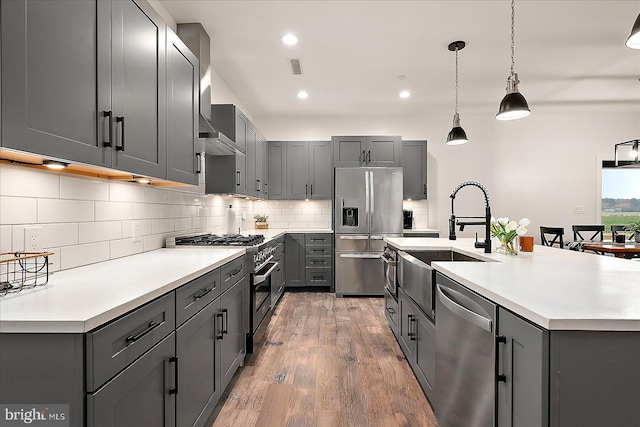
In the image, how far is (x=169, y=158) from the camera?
81.4 inches

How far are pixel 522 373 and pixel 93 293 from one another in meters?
1.43

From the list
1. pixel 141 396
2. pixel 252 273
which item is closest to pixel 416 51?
pixel 252 273

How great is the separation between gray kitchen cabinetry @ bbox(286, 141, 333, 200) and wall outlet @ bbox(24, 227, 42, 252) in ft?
13.7

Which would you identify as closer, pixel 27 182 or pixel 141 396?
pixel 141 396

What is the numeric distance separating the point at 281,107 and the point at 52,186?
13.7 feet

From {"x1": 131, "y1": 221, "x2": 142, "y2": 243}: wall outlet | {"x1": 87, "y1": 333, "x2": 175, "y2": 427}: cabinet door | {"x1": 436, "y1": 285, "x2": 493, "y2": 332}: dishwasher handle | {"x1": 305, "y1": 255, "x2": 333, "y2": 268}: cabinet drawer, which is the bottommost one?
{"x1": 305, "y1": 255, "x2": 333, "y2": 268}: cabinet drawer

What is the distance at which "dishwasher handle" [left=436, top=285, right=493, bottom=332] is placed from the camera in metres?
1.28

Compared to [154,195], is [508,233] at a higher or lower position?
lower

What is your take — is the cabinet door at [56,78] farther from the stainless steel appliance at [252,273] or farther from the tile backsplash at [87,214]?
the stainless steel appliance at [252,273]

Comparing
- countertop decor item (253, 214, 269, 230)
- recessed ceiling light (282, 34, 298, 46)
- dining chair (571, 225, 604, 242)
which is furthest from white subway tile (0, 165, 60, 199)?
dining chair (571, 225, 604, 242)

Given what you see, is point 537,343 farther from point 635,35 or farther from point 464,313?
point 635,35

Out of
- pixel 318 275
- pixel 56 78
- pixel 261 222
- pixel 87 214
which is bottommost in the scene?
pixel 318 275

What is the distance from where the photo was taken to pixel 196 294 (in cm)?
168

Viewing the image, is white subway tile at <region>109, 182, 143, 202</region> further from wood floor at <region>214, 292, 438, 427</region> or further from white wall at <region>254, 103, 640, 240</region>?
white wall at <region>254, 103, 640, 240</region>
